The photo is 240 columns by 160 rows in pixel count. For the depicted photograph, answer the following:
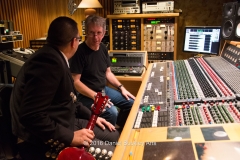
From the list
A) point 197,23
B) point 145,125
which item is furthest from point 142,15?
point 145,125

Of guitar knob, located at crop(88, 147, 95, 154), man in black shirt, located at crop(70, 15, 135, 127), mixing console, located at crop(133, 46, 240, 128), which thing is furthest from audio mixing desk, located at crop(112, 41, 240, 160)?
Result: man in black shirt, located at crop(70, 15, 135, 127)

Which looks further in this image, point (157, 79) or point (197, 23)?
point (197, 23)

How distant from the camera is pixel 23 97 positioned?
1.21 meters

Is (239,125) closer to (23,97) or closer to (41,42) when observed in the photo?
(23,97)

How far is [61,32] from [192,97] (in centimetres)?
86

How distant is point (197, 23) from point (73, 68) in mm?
2854

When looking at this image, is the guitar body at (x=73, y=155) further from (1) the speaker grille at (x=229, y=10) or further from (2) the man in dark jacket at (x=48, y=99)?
(1) the speaker grille at (x=229, y=10)

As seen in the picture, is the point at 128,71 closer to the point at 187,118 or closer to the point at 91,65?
the point at 91,65

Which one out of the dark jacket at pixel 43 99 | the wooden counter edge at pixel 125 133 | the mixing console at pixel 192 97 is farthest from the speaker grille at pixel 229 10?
the dark jacket at pixel 43 99

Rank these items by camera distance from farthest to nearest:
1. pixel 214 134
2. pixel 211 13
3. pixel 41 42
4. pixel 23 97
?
1. pixel 41 42
2. pixel 211 13
3. pixel 23 97
4. pixel 214 134

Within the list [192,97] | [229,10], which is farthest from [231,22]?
[192,97]

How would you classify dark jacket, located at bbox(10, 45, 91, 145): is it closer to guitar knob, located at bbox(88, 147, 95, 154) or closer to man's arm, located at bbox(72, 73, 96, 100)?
guitar knob, located at bbox(88, 147, 95, 154)

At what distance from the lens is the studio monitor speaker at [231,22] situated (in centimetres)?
230

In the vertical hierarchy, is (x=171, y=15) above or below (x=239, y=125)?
above
